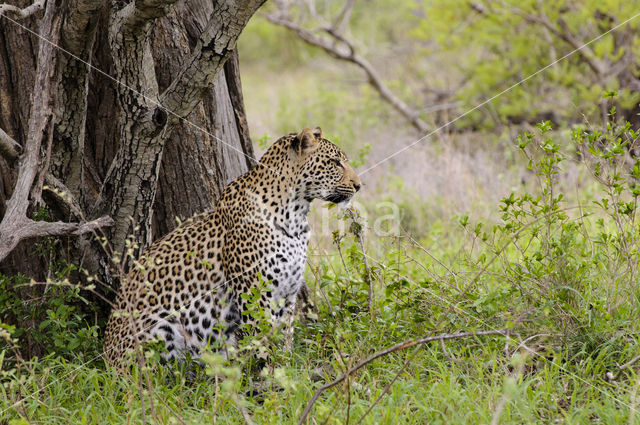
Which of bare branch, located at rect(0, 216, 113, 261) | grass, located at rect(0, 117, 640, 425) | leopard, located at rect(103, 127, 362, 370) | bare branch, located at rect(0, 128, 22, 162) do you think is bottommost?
grass, located at rect(0, 117, 640, 425)

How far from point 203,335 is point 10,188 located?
5.81ft

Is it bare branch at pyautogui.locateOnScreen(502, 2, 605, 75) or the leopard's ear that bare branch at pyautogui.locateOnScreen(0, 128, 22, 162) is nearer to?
the leopard's ear

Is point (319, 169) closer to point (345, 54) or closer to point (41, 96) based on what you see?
point (41, 96)

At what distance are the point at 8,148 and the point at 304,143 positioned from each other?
1857 millimetres

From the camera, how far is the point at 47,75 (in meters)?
4.46

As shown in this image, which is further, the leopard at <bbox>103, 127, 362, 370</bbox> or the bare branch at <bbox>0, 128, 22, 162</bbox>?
the leopard at <bbox>103, 127, 362, 370</bbox>

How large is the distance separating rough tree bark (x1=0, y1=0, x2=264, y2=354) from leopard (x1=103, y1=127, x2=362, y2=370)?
1.36 ft

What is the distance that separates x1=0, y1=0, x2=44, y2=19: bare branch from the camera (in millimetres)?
4205

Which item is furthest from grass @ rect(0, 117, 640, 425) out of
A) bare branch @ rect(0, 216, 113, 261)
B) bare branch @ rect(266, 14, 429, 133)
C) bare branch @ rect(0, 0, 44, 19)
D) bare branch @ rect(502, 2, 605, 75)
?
bare branch @ rect(266, 14, 429, 133)

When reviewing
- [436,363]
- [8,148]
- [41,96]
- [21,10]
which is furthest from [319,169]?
[21,10]

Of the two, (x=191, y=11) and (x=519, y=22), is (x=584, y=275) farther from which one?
(x=519, y=22)

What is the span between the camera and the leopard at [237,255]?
4.57m

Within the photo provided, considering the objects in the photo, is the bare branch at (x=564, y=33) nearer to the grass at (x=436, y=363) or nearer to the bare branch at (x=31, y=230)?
the grass at (x=436, y=363)

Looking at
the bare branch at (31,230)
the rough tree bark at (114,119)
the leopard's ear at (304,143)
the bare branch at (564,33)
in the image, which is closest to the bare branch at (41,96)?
the rough tree bark at (114,119)
